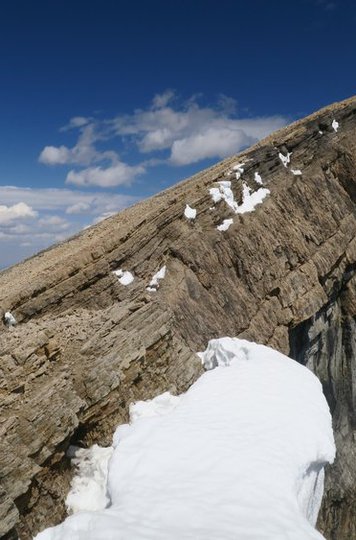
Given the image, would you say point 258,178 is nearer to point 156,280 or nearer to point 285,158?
point 285,158

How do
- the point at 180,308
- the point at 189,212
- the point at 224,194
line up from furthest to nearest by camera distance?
the point at 224,194
the point at 189,212
the point at 180,308

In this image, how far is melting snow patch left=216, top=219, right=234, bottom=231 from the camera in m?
23.5

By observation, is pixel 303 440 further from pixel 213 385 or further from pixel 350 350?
pixel 350 350

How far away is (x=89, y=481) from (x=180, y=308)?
31.3 ft

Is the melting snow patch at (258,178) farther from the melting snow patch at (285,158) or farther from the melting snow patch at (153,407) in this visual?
the melting snow patch at (153,407)

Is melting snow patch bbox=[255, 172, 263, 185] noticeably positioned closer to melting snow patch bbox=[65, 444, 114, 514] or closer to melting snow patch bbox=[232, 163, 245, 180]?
melting snow patch bbox=[232, 163, 245, 180]

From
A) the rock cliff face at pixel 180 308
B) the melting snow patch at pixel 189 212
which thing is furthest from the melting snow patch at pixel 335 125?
the melting snow patch at pixel 189 212

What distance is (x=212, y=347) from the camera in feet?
55.7

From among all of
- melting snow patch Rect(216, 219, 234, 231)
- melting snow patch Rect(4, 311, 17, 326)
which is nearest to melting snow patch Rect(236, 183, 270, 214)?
melting snow patch Rect(216, 219, 234, 231)

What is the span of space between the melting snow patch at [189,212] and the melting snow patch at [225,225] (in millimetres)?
1609

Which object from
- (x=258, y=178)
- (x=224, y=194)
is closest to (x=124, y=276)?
(x=224, y=194)

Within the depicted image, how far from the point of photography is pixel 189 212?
22.6 meters

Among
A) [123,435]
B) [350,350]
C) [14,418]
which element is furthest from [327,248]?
[14,418]

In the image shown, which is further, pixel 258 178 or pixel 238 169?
pixel 258 178
